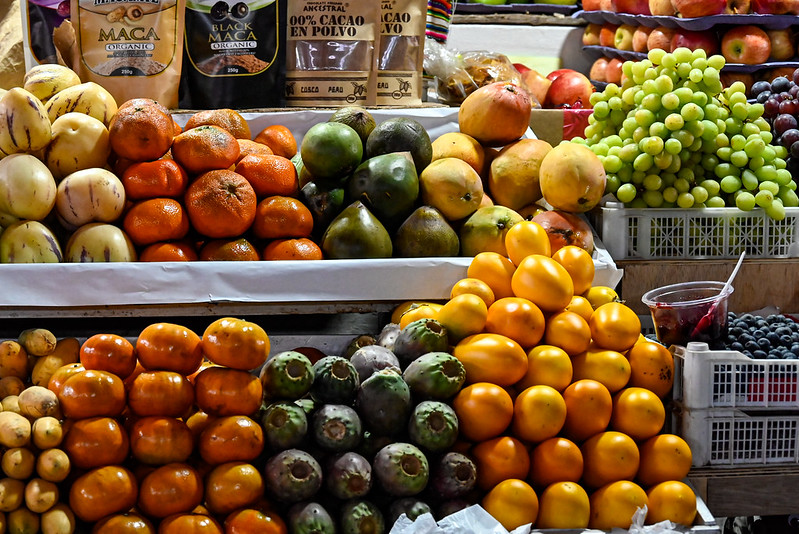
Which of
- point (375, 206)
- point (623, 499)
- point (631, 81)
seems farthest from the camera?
point (631, 81)

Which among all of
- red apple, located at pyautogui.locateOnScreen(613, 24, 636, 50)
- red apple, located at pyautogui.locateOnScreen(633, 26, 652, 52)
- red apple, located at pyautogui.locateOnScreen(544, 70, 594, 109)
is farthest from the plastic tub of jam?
red apple, located at pyautogui.locateOnScreen(613, 24, 636, 50)

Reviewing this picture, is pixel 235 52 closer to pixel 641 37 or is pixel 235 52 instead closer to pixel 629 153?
pixel 629 153

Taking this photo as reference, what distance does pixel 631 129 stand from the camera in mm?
2260

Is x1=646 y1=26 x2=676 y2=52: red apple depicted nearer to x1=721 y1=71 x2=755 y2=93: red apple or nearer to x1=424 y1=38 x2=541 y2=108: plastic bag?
x1=721 y1=71 x2=755 y2=93: red apple

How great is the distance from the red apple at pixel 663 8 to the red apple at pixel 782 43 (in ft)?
1.51

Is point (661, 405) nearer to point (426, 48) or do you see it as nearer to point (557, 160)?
point (557, 160)

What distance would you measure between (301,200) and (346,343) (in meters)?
0.45

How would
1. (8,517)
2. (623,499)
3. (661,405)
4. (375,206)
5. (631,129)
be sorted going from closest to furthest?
(8,517)
(623,499)
(661,405)
(375,206)
(631,129)

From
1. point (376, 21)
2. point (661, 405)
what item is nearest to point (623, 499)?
point (661, 405)

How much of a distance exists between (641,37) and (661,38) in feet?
0.50

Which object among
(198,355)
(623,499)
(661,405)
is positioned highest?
(198,355)

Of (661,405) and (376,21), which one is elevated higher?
(376,21)

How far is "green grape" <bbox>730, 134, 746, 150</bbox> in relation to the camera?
2.21 meters

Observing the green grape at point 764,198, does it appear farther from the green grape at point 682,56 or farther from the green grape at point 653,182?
the green grape at point 682,56
